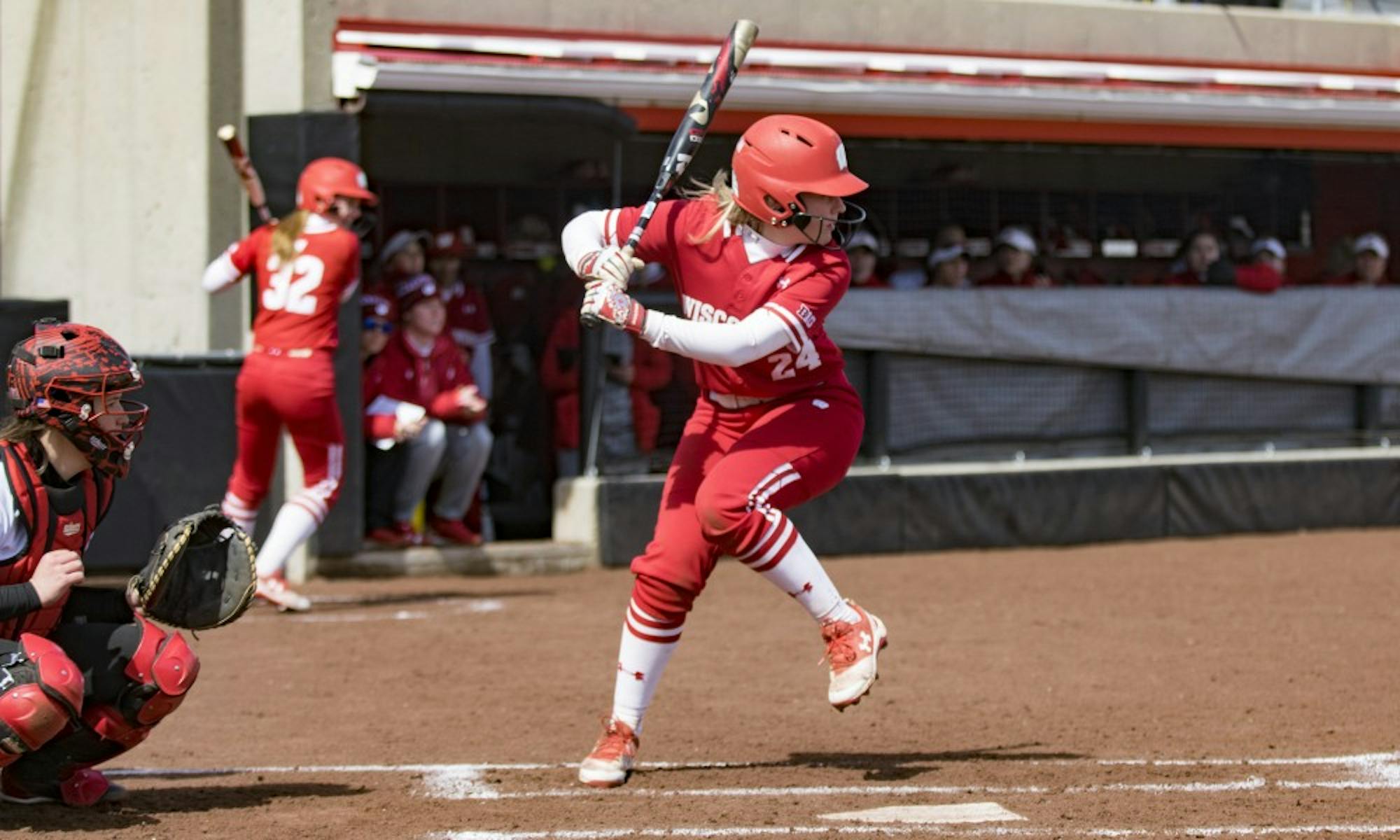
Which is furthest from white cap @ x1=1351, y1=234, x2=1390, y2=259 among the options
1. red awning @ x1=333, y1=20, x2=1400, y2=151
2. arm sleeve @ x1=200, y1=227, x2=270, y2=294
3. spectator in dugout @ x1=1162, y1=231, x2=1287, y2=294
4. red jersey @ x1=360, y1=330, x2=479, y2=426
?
arm sleeve @ x1=200, y1=227, x2=270, y2=294

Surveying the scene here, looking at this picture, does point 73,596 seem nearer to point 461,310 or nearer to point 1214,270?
point 461,310

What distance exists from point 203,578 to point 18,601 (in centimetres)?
53

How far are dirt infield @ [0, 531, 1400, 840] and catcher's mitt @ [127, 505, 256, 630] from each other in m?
0.51

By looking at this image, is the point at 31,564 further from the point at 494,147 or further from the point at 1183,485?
the point at 1183,485

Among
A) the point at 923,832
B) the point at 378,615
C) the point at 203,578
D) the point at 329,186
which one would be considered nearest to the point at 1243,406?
the point at 378,615

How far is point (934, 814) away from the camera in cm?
489

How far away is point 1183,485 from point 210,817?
8255 mm

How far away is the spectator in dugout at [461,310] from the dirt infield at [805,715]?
1246 mm

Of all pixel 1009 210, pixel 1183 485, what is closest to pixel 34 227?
pixel 1009 210

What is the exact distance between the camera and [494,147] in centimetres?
1172

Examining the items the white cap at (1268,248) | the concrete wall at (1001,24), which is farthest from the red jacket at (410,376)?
the white cap at (1268,248)

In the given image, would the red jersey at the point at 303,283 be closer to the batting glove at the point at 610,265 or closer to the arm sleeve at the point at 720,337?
the batting glove at the point at 610,265

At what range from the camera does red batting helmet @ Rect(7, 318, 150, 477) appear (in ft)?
15.5

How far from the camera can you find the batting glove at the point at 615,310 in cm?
523
